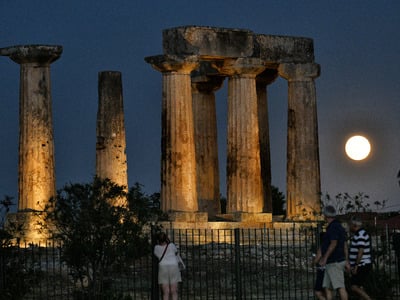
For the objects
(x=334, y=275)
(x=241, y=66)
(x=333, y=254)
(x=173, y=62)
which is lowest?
(x=334, y=275)

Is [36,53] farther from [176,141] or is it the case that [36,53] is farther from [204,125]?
[204,125]

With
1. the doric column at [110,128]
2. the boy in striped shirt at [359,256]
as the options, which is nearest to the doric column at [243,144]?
the doric column at [110,128]

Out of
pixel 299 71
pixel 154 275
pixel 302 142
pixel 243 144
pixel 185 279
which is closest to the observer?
pixel 154 275

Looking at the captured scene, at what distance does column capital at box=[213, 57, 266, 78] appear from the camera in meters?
56.5

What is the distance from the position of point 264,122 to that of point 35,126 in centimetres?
1271

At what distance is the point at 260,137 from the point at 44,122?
39.8 ft

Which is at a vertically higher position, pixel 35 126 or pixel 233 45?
pixel 233 45

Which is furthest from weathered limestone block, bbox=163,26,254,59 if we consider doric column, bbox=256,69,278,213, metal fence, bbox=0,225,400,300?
metal fence, bbox=0,225,400,300

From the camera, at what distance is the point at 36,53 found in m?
51.2

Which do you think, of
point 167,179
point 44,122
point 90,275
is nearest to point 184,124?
point 167,179

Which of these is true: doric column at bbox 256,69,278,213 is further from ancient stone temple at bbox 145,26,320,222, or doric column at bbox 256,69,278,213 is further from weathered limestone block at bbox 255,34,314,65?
weathered limestone block at bbox 255,34,314,65

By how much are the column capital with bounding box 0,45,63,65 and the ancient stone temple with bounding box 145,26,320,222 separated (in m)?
4.47

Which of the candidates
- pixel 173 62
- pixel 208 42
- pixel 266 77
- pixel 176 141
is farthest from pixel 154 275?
pixel 266 77

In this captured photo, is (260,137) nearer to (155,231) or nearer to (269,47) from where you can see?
(269,47)
